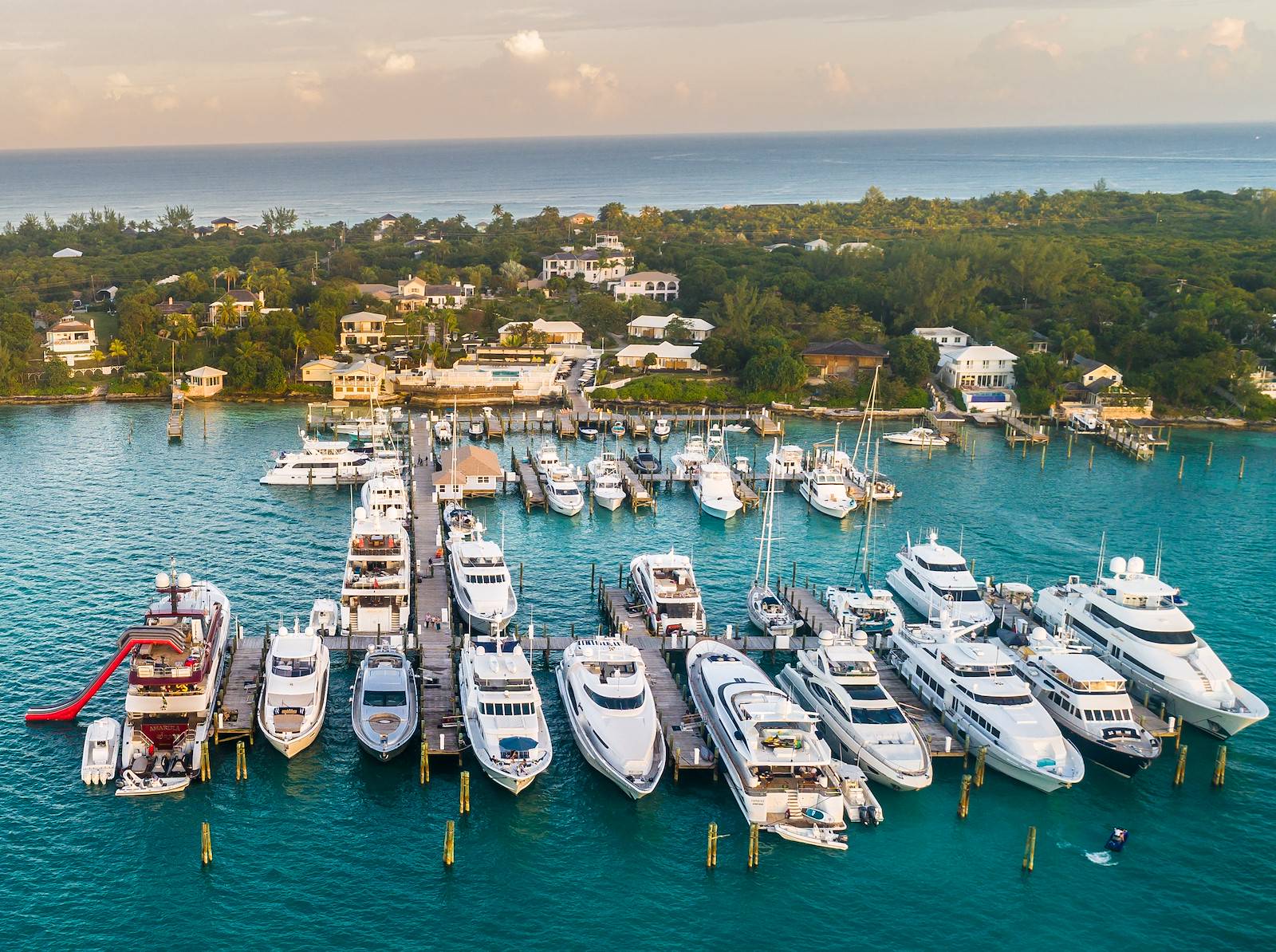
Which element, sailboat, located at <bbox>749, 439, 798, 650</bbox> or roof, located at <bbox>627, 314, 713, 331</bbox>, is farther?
roof, located at <bbox>627, 314, 713, 331</bbox>

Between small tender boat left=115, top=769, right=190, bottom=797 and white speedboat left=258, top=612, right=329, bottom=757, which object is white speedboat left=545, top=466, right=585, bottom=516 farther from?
small tender boat left=115, top=769, right=190, bottom=797

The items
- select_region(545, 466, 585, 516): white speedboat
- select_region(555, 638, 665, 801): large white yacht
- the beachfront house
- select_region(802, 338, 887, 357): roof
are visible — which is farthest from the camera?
select_region(802, 338, 887, 357): roof

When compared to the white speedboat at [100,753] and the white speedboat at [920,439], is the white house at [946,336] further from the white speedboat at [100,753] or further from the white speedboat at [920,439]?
the white speedboat at [100,753]

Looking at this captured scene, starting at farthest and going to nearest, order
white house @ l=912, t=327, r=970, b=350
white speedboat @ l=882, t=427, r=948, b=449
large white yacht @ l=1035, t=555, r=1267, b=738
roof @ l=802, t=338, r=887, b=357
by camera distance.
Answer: white house @ l=912, t=327, r=970, b=350, roof @ l=802, t=338, r=887, b=357, white speedboat @ l=882, t=427, r=948, b=449, large white yacht @ l=1035, t=555, r=1267, b=738

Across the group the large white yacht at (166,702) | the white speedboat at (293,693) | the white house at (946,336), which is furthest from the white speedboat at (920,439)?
the large white yacht at (166,702)

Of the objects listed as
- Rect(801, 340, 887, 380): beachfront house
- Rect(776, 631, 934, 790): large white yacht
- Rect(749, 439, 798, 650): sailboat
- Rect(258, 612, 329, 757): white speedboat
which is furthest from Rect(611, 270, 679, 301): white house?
Rect(258, 612, 329, 757): white speedboat

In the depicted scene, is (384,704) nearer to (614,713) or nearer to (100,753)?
(614,713)

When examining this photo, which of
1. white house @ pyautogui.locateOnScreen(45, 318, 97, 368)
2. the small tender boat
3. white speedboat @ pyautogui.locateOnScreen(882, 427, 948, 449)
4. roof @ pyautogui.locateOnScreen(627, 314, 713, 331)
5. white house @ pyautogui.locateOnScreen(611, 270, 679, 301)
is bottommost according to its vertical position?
the small tender boat
